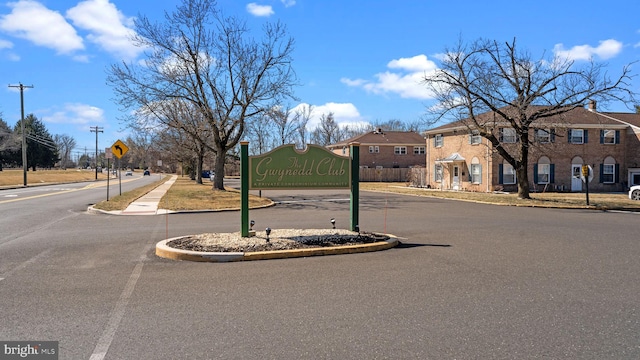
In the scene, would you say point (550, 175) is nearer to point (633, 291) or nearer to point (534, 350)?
point (633, 291)

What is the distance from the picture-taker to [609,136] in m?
36.3

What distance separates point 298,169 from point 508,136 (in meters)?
27.4

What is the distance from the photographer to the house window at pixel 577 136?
35.7 meters

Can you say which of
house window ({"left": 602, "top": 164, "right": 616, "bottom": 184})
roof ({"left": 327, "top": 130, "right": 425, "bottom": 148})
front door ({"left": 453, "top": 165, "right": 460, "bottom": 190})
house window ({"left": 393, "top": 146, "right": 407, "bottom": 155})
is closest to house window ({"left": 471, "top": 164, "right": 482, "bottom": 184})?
front door ({"left": 453, "top": 165, "right": 460, "bottom": 190})

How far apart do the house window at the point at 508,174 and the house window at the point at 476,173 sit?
1756 millimetres

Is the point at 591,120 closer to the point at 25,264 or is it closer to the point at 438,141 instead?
the point at 438,141

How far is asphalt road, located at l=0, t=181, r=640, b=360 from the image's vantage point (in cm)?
443

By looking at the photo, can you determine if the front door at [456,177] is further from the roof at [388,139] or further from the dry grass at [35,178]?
the dry grass at [35,178]

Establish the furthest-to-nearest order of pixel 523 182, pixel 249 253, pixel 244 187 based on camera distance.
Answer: pixel 523 182
pixel 244 187
pixel 249 253

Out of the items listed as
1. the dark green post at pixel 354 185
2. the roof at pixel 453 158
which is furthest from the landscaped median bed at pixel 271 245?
the roof at pixel 453 158

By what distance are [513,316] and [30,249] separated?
30.7ft

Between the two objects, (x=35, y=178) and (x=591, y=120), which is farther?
(x=35, y=178)

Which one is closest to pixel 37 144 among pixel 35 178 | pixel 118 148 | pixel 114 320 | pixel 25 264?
pixel 35 178

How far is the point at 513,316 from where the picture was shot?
531 centimetres
